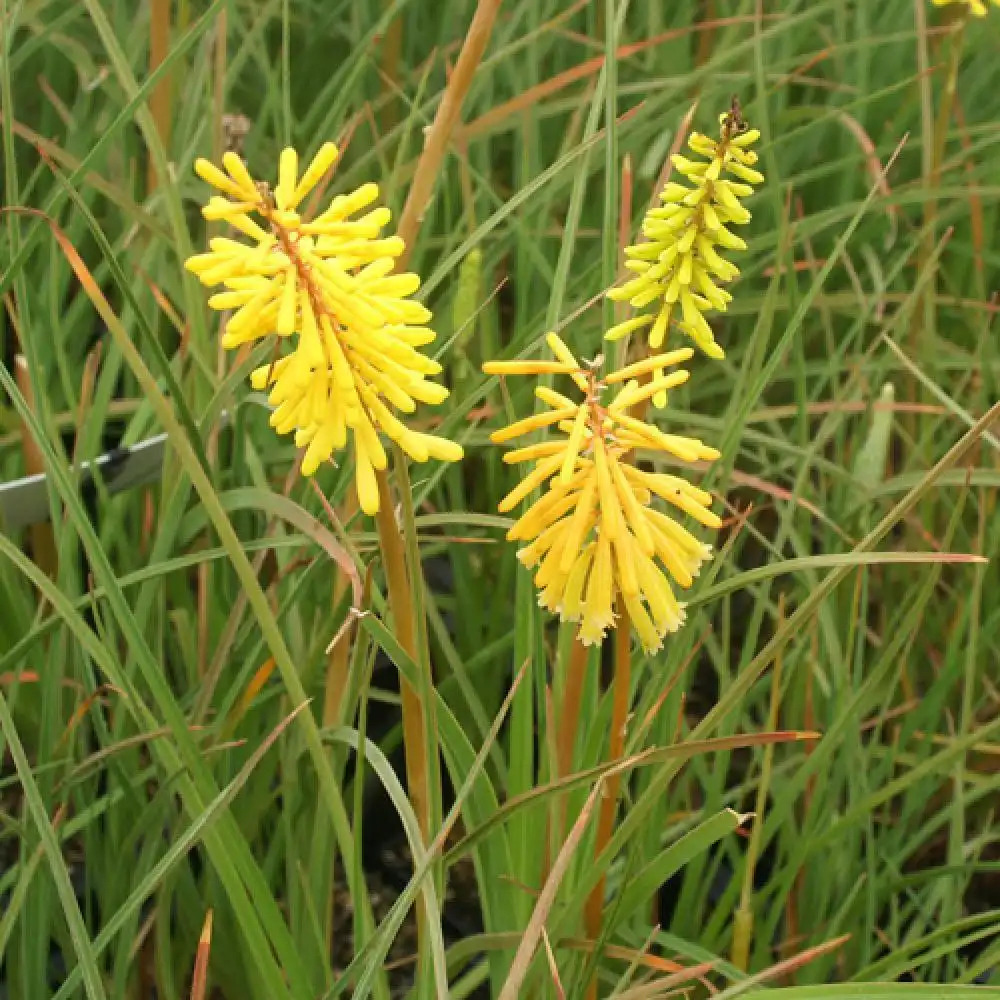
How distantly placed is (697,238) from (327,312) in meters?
0.28

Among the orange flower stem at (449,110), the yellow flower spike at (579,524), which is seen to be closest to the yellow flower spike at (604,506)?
the yellow flower spike at (579,524)

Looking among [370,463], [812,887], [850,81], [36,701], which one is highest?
[850,81]

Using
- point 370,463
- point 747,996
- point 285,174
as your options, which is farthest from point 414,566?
point 747,996

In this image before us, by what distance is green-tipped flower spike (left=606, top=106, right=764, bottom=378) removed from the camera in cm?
80

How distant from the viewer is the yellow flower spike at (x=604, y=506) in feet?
2.31

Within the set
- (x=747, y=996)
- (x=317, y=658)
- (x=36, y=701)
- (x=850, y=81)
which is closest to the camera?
(x=747, y=996)

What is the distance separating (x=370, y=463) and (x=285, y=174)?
0.14 metres

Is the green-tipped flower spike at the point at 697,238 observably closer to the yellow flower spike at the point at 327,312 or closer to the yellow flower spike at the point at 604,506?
the yellow flower spike at the point at 604,506

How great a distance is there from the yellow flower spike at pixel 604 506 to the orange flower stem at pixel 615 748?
0.6 inches

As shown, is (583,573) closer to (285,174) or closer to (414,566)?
A: (414,566)

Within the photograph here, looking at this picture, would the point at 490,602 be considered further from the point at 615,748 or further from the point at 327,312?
the point at 327,312

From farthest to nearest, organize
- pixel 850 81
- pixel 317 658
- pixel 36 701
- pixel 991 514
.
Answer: pixel 850 81 < pixel 991 514 < pixel 36 701 < pixel 317 658

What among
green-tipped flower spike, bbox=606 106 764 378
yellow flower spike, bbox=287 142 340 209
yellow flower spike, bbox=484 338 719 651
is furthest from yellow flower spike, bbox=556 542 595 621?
yellow flower spike, bbox=287 142 340 209

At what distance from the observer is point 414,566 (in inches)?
28.3
